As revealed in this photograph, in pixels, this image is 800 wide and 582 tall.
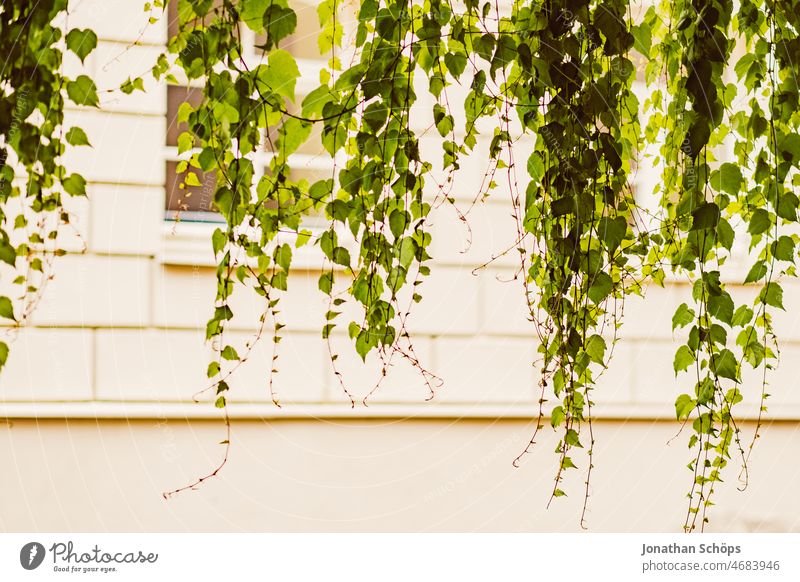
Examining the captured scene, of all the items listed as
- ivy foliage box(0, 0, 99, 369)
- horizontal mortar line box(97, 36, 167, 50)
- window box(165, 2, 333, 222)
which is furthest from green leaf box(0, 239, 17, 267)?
horizontal mortar line box(97, 36, 167, 50)

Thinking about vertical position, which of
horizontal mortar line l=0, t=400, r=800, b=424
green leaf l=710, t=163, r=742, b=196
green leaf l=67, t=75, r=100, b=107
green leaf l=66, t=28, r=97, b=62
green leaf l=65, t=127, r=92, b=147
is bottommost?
horizontal mortar line l=0, t=400, r=800, b=424

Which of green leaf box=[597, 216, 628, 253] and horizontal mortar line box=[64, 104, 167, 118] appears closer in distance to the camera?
green leaf box=[597, 216, 628, 253]

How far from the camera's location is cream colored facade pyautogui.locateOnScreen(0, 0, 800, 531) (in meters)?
1.84

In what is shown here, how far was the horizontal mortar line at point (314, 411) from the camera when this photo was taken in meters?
1.80

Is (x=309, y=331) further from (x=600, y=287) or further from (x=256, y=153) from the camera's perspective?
(x=600, y=287)

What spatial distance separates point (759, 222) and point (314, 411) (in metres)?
1.21

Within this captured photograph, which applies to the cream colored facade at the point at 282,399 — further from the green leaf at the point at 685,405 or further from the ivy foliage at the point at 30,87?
the green leaf at the point at 685,405

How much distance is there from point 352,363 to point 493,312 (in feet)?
1.25

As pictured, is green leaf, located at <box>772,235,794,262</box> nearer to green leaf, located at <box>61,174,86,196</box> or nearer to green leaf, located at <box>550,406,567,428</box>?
green leaf, located at <box>550,406,567,428</box>
